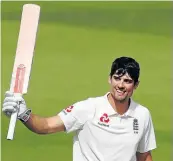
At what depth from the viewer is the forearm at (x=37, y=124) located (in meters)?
4.83

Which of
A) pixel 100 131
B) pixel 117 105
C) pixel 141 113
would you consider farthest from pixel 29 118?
pixel 141 113

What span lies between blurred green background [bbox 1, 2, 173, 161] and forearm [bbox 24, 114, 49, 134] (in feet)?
6.84

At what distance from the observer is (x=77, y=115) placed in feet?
16.2

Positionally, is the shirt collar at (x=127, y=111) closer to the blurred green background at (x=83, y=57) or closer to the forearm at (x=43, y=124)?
the forearm at (x=43, y=124)

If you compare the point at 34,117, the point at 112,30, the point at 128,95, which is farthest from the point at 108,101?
the point at 112,30

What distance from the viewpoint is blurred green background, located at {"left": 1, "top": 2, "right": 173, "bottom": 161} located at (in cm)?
718

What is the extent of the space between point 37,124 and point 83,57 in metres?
3.17

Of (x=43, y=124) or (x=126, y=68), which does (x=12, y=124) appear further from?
(x=126, y=68)

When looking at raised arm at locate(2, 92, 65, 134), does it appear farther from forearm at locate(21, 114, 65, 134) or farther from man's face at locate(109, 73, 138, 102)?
man's face at locate(109, 73, 138, 102)

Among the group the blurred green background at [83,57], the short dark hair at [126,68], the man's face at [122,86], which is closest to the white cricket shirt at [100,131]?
the man's face at [122,86]

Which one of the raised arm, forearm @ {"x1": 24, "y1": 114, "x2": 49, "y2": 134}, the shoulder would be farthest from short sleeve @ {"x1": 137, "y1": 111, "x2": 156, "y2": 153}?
forearm @ {"x1": 24, "y1": 114, "x2": 49, "y2": 134}

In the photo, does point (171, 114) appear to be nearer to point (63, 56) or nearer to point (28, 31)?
point (63, 56)

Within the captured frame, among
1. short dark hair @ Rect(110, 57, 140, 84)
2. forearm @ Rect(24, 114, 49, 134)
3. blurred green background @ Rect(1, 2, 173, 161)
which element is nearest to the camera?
forearm @ Rect(24, 114, 49, 134)

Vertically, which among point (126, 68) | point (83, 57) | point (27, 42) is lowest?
point (126, 68)
